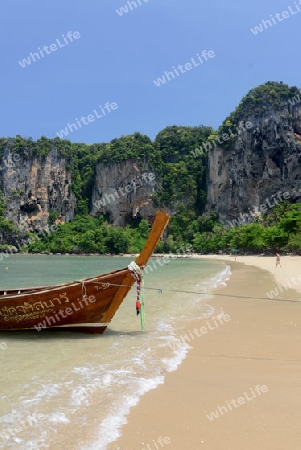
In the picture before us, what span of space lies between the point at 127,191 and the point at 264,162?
34621mm

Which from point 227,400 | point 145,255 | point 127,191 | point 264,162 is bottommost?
point 227,400

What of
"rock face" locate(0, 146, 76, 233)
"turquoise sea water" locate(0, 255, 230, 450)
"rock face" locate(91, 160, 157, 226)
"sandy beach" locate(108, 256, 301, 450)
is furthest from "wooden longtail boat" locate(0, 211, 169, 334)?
"rock face" locate(0, 146, 76, 233)

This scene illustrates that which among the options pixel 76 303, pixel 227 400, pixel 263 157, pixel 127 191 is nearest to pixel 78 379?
pixel 227 400

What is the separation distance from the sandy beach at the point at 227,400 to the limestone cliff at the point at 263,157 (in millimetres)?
70119

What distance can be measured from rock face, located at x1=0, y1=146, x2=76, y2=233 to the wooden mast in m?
89.7

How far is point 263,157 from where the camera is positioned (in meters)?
74.8

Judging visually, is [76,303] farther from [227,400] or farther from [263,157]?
[263,157]

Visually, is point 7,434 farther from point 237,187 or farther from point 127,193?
point 127,193

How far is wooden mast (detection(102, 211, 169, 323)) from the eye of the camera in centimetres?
690

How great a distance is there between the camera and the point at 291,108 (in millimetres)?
74875

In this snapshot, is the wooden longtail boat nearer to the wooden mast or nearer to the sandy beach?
the wooden mast

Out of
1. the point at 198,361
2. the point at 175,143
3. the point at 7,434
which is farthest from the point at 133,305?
the point at 175,143

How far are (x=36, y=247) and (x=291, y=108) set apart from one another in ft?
209

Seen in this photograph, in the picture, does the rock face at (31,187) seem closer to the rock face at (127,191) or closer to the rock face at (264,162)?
the rock face at (127,191)
